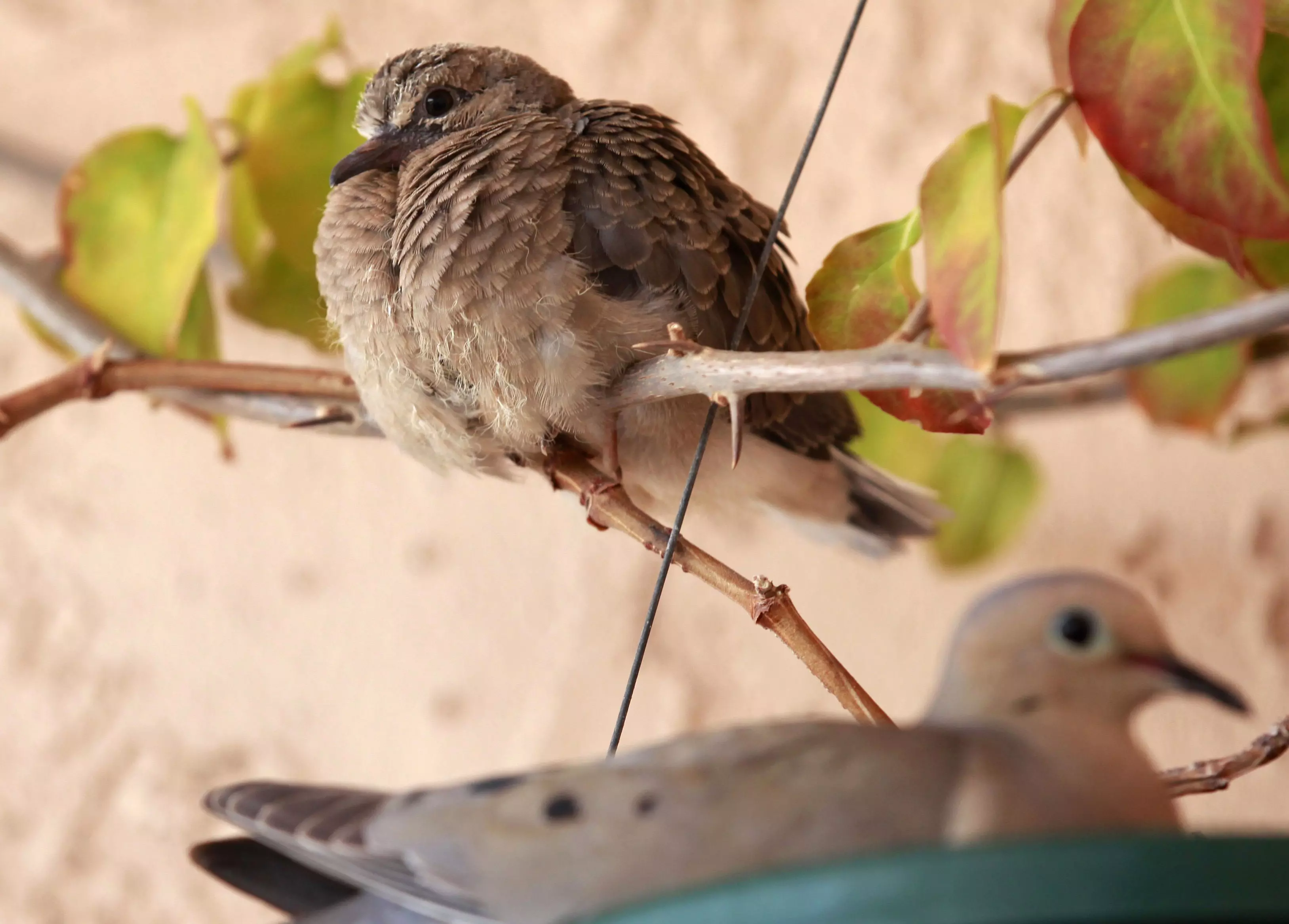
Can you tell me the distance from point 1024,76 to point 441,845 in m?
1.38

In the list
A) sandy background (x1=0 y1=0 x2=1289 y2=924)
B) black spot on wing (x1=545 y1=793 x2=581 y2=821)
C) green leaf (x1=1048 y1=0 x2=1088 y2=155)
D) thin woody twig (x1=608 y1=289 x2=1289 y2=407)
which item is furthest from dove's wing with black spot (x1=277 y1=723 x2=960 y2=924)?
sandy background (x1=0 y1=0 x2=1289 y2=924)

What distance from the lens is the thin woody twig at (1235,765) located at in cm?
53

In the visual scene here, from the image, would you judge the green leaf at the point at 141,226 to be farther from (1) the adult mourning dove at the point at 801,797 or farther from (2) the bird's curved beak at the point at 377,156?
(1) the adult mourning dove at the point at 801,797

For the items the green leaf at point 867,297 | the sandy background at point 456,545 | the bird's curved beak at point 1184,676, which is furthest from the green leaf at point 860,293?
the sandy background at point 456,545

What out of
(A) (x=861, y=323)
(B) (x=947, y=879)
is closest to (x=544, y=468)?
(A) (x=861, y=323)

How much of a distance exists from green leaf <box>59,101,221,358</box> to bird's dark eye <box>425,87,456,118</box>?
0.16m

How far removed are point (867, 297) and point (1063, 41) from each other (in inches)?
6.2

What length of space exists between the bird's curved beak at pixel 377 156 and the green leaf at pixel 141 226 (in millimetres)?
87

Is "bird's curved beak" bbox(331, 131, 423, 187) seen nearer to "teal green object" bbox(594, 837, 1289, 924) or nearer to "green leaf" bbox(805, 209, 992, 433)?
"green leaf" bbox(805, 209, 992, 433)

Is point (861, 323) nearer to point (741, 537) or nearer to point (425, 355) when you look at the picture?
point (425, 355)

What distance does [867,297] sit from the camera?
23.3 inches

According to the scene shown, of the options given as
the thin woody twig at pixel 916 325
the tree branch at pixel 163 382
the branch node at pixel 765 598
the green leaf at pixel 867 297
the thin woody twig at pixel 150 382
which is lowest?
the branch node at pixel 765 598

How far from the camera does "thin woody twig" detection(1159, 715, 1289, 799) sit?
0.53 meters

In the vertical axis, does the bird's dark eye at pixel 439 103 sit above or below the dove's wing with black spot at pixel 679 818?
above
